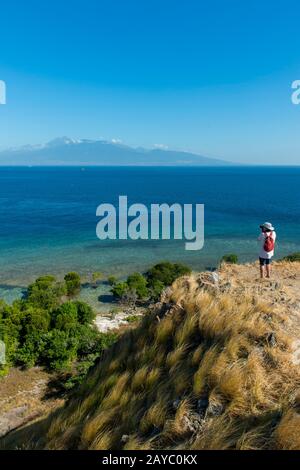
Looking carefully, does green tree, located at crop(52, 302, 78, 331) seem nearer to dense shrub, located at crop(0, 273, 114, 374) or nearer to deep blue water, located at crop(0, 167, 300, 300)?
dense shrub, located at crop(0, 273, 114, 374)

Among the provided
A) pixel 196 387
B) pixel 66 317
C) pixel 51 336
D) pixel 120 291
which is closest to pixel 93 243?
pixel 120 291

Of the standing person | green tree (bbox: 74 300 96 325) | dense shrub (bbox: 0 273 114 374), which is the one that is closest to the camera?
the standing person

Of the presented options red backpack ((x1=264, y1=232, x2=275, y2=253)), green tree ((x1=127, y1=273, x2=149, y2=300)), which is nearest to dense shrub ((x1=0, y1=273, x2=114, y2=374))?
green tree ((x1=127, y1=273, x2=149, y2=300))

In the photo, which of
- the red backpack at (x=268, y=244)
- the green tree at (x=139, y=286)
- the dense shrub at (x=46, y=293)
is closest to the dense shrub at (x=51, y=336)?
the dense shrub at (x=46, y=293)

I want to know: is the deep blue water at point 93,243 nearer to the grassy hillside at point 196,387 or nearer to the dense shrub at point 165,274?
the dense shrub at point 165,274

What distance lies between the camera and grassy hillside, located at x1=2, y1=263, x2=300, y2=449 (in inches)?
199

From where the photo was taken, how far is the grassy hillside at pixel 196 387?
504 centimetres

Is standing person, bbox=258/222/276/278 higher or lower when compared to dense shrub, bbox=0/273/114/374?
higher

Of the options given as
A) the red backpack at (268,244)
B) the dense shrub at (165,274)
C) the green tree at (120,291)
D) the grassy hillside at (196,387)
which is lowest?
the green tree at (120,291)

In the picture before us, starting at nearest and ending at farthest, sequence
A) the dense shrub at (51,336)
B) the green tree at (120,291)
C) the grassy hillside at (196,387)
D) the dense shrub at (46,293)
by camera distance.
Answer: the grassy hillside at (196,387) < the dense shrub at (51,336) < the dense shrub at (46,293) < the green tree at (120,291)

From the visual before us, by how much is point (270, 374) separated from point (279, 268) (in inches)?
438

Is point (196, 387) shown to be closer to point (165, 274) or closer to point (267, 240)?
point (267, 240)

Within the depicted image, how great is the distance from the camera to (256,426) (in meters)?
4.92

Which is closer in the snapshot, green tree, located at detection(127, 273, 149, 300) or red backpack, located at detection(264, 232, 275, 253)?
red backpack, located at detection(264, 232, 275, 253)
